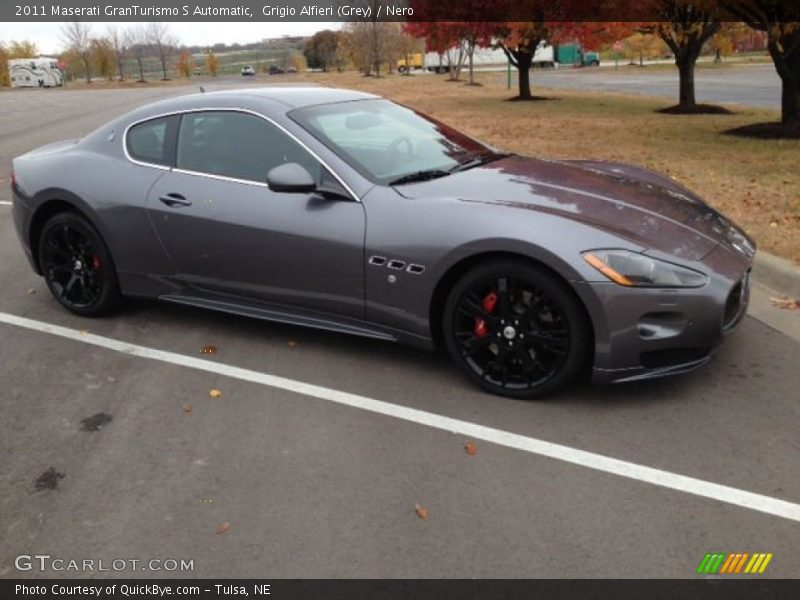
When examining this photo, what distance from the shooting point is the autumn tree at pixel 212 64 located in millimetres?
106875

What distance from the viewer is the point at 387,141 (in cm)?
471

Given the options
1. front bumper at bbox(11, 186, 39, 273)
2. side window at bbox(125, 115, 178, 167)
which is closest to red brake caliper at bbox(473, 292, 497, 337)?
side window at bbox(125, 115, 178, 167)

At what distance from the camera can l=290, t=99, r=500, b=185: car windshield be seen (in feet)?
14.4

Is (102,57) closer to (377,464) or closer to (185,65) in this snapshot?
(185,65)

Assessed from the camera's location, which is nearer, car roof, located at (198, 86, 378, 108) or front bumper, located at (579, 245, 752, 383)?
front bumper, located at (579, 245, 752, 383)

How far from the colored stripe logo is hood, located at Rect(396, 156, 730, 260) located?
1.52m

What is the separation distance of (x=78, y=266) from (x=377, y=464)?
9.92 feet

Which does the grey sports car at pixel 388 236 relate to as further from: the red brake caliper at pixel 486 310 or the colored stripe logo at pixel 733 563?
the colored stripe logo at pixel 733 563

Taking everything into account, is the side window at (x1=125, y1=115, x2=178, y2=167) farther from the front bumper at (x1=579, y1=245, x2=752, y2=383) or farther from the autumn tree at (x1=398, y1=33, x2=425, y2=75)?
the autumn tree at (x1=398, y1=33, x2=425, y2=75)

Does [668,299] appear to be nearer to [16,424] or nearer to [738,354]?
[738,354]

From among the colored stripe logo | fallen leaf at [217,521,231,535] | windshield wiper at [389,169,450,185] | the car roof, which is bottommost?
the colored stripe logo

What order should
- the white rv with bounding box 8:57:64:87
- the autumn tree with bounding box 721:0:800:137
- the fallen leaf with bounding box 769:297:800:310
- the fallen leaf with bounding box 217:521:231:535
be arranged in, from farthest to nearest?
the white rv with bounding box 8:57:64:87, the autumn tree with bounding box 721:0:800:137, the fallen leaf with bounding box 769:297:800:310, the fallen leaf with bounding box 217:521:231:535

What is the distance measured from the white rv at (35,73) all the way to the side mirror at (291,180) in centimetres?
8330

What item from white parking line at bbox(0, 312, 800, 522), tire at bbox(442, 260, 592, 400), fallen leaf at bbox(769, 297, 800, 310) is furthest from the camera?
fallen leaf at bbox(769, 297, 800, 310)
